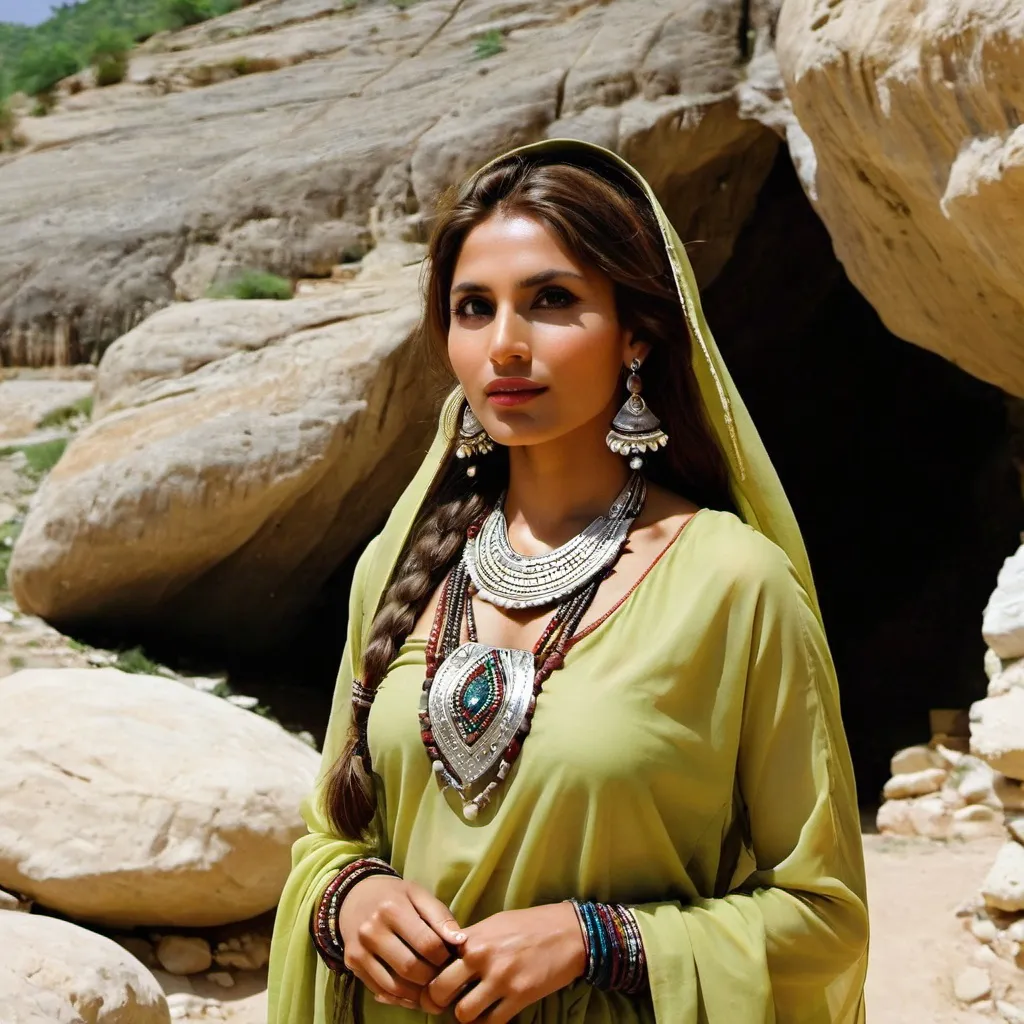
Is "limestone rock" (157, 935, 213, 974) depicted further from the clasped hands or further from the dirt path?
the clasped hands

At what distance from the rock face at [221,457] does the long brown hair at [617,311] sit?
382 cm

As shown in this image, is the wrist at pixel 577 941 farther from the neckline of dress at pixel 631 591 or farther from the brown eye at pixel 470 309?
the brown eye at pixel 470 309

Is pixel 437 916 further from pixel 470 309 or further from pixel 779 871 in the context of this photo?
pixel 470 309

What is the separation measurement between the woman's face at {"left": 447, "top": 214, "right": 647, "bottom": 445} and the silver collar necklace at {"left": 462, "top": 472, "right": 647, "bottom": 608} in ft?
0.45

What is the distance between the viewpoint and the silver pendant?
1.59m

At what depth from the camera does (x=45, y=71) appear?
9.36 meters

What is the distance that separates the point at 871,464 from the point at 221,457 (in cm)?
741

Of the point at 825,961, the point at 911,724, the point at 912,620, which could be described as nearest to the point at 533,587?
the point at 825,961

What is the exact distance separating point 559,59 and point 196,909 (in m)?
5.46

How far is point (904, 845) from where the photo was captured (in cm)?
538

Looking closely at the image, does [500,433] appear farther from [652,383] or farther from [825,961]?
[825,961]

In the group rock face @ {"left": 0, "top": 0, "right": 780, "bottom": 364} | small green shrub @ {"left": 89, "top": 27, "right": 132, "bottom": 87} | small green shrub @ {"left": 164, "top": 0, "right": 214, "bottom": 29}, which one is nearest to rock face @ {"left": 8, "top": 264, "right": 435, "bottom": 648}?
rock face @ {"left": 0, "top": 0, "right": 780, "bottom": 364}

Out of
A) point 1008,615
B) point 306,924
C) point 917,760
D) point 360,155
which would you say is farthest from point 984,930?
point 360,155

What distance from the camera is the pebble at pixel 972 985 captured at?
4.01 meters
